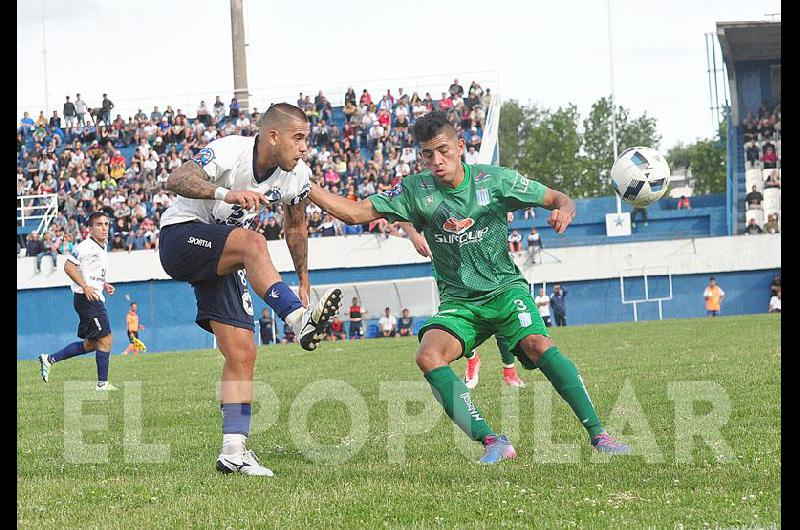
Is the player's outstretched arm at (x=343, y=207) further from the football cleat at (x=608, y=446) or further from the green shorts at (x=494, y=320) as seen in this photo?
the football cleat at (x=608, y=446)

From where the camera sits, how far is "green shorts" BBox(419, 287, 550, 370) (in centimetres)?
711

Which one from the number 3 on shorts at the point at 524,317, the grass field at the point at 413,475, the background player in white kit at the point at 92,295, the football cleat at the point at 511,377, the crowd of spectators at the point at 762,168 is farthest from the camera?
the crowd of spectators at the point at 762,168

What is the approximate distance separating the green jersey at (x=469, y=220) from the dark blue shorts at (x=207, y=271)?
1127 millimetres

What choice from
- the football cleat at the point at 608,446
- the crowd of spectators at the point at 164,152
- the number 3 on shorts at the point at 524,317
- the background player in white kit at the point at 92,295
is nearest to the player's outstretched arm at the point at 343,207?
the number 3 on shorts at the point at 524,317

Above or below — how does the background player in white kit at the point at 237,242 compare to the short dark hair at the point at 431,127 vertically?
below

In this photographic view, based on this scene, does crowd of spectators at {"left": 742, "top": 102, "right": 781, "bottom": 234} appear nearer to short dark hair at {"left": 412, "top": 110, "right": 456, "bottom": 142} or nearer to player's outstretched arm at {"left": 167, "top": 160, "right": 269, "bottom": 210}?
short dark hair at {"left": 412, "top": 110, "right": 456, "bottom": 142}

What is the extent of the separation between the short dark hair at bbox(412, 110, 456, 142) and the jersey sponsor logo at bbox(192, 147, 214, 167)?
55.0 inches

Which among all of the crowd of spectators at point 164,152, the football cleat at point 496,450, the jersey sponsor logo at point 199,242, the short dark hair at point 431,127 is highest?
the crowd of spectators at point 164,152

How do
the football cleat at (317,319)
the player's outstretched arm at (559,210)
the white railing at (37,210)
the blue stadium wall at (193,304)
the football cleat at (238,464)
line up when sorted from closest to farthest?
the football cleat at (317,319) → the football cleat at (238,464) → the player's outstretched arm at (559,210) → the white railing at (37,210) → the blue stadium wall at (193,304)

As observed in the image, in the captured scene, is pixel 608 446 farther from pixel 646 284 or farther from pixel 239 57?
pixel 239 57

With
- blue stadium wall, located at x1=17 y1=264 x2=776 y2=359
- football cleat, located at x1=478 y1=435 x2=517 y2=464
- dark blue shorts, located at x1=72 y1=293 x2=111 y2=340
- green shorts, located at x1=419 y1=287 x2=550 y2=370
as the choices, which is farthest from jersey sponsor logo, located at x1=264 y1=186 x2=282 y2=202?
blue stadium wall, located at x1=17 y1=264 x2=776 y2=359

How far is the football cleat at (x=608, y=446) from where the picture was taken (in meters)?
6.72

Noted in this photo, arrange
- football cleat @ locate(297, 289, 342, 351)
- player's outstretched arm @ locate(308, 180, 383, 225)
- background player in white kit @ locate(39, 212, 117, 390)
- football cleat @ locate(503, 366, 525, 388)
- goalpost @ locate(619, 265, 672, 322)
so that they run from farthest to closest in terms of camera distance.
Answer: goalpost @ locate(619, 265, 672, 322) < background player in white kit @ locate(39, 212, 117, 390) < football cleat @ locate(503, 366, 525, 388) < player's outstretched arm @ locate(308, 180, 383, 225) < football cleat @ locate(297, 289, 342, 351)

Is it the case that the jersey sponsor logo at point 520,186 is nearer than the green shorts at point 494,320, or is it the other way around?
the green shorts at point 494,320
